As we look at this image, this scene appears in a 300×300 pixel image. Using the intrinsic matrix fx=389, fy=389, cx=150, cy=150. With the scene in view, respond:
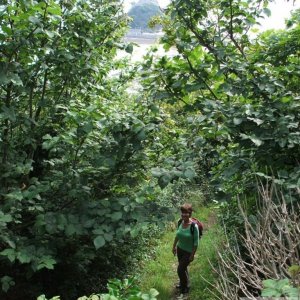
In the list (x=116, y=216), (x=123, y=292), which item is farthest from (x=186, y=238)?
(x=123, y=292)

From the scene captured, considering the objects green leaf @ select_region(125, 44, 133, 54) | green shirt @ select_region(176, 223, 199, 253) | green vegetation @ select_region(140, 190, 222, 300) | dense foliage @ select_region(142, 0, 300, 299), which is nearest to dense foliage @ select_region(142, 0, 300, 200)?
dense foliage @ select_region(142, 0, 300, 299)

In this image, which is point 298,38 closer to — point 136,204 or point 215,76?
point 215,76

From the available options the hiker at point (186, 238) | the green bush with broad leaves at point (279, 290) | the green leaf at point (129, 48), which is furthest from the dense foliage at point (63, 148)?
the green bush with broad leaves at point (279, 290)

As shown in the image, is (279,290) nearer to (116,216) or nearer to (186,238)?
(116,216)

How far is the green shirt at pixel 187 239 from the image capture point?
18.6 ft

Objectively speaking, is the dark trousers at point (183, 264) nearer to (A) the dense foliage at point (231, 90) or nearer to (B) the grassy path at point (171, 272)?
(B) the grassy path at point (171, 272)

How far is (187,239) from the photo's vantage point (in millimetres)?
5727

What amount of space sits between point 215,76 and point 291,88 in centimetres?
132

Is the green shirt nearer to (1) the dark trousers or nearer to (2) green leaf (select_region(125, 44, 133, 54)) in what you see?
(1) the dark trousers

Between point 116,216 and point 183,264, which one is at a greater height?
point 116,216

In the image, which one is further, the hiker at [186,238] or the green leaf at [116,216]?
the hiker at [186,238]

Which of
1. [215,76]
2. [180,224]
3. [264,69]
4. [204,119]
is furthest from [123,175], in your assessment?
[180,224]

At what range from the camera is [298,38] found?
4680 millimetres

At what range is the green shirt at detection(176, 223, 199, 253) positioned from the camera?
5.66 m
